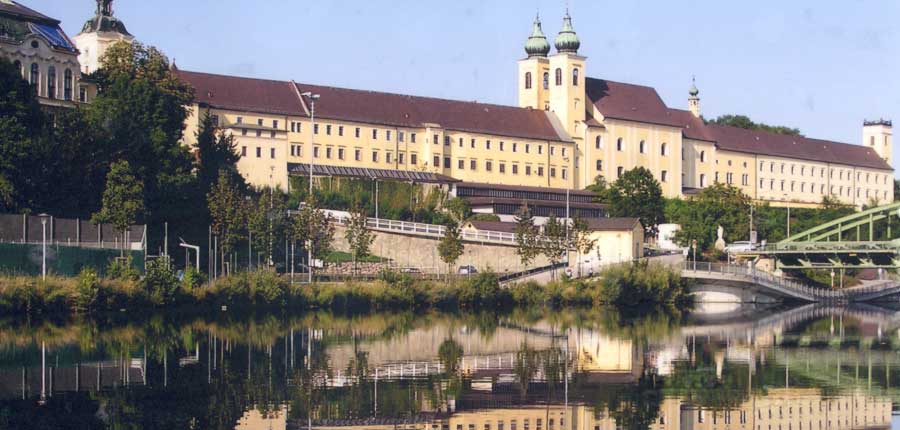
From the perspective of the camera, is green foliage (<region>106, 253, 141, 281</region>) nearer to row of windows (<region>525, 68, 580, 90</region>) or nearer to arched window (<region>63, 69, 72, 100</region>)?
arched window (<region>63, 69, 72, 100</region>)

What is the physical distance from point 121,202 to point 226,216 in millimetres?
6601

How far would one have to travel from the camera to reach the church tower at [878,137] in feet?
499

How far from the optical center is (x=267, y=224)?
6644cm

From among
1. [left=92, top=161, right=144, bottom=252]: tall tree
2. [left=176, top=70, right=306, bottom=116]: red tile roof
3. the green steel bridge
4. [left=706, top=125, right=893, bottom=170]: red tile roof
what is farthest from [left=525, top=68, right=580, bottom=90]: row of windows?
[left=92, top=161, right=144, bottom=252]: tall tree

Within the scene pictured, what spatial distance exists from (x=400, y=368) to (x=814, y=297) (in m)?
53.2

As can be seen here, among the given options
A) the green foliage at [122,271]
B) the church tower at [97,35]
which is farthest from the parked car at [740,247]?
the green foliage at [122,271]

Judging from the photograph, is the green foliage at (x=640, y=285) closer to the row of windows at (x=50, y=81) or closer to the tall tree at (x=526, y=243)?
the tall tree at (x=526, y=243)

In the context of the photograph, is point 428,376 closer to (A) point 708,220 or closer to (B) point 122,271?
(B) point 122,271

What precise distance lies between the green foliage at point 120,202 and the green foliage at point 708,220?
44.5 meters

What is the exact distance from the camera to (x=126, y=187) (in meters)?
58.8

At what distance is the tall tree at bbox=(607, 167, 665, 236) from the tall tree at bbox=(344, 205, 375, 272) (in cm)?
2885

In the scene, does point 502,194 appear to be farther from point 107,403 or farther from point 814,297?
point 107,403

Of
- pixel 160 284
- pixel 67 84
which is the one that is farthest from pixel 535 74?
pixel 160 284

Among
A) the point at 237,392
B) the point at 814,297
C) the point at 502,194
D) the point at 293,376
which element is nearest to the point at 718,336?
the point at 293,376
